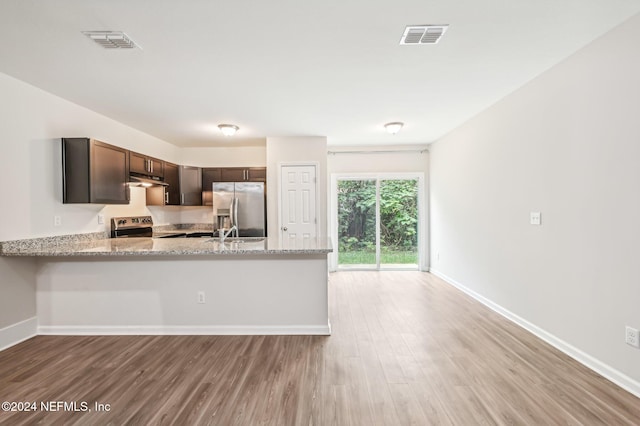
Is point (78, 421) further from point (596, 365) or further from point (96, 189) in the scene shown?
point (596, 365)

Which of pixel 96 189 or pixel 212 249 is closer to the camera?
pixel 212 249

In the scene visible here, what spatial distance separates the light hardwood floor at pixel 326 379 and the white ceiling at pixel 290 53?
101 inches

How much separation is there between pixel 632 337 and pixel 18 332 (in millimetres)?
5253

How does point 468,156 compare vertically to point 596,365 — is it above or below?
above

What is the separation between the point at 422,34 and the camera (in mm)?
2188

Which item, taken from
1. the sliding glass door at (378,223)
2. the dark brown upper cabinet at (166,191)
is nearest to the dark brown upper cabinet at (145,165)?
the dark brown upper cabinet at (166,191)

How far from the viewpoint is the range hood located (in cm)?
402

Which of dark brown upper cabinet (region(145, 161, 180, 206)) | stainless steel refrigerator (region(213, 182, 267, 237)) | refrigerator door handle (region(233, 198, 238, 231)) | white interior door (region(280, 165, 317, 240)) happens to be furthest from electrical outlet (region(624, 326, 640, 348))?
dark brown upper cabinet (region(145, 161, 180, 206))

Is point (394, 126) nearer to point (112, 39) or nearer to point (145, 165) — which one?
point (112, 39)

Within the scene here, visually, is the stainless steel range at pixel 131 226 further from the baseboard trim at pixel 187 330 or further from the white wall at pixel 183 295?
the baseboard trim at pixel 187 330

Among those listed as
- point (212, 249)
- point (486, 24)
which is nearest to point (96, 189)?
point (212, 249)

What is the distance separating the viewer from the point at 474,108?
3887 mm

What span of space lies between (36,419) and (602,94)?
4.55 metres

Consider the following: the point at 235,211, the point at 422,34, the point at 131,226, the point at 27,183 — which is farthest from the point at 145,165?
the point at 422,34
